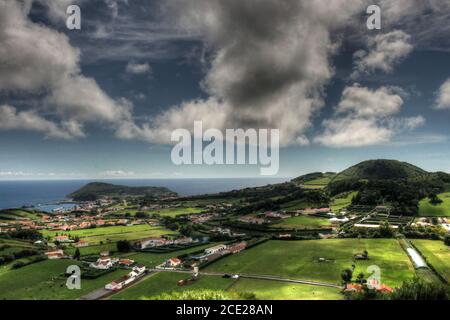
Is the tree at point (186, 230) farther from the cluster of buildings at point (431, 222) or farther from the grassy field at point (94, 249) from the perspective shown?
the cluster of buildings at point (431, 222)

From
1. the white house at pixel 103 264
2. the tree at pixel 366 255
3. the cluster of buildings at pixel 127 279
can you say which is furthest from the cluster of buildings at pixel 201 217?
the tree at pixel 366 255

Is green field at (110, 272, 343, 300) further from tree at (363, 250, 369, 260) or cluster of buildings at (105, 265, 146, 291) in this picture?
tree at (363, 250, 369, 260)

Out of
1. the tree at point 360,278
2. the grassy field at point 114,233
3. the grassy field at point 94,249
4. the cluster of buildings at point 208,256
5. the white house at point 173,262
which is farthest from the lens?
the grassy field at point 114,233

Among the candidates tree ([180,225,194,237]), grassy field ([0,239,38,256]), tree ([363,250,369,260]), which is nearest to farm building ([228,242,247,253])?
tree ([180,225,194,237])

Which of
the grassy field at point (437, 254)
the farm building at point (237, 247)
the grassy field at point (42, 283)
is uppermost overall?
the grassy field at point (437, 254)

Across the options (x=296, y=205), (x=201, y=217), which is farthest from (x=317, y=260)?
(x=296, y=205)
